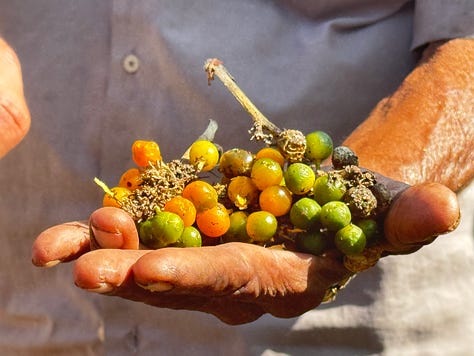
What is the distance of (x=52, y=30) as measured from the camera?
5.82 ft

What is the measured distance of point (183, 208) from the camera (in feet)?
4.01

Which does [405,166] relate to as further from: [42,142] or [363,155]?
[42,142]

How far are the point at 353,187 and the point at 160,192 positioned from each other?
303 mm

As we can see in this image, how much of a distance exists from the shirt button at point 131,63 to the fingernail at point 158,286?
791 mm

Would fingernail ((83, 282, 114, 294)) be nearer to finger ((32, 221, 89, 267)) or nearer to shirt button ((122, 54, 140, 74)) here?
finger ((32, 221, 89, 267))

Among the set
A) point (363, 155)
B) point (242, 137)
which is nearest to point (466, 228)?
point (363, 155)

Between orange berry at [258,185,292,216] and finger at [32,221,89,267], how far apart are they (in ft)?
0.94

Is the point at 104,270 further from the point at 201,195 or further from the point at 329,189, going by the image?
the point at 329,189

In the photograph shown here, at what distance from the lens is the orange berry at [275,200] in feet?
4.11

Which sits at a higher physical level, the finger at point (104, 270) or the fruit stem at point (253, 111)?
the fruit stem at point (253, 111)

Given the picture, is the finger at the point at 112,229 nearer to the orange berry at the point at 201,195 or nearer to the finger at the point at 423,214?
the orange berry at the point at 201,195

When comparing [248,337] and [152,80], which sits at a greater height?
[152,80]

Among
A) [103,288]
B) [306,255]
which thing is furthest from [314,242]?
[103,288]

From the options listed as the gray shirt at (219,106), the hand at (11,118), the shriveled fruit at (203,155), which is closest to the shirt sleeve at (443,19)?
the gray shirt at (219,106)
